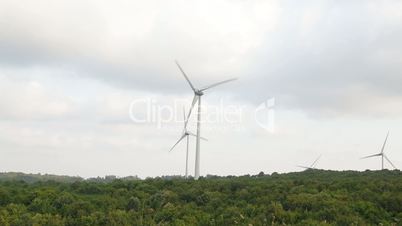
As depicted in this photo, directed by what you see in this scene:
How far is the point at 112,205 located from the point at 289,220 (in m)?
16.4

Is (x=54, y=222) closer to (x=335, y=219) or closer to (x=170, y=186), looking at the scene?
(x=335, y=219)

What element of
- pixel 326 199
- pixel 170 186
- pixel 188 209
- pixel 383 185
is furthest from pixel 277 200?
pixel 170 186

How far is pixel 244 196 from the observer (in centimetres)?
4312

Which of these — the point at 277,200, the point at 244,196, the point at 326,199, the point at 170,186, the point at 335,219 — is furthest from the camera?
the point at 170,186

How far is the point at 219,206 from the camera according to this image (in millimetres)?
39531

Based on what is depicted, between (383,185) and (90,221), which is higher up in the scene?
(383,185)

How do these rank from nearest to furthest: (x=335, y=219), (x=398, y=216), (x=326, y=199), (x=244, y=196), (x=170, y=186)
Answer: (x=335, y=219)
(x=398, y=216)
(x=326, y=199)
(x=244, y=196)
(x=170, y=186)

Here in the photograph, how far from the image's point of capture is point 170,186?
181ft

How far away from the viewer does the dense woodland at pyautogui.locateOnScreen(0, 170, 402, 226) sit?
Answer: 31.5 meters

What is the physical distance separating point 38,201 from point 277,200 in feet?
65.5

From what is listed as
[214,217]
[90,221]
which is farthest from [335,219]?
[90,221]

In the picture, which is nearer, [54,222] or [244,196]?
[54,222]

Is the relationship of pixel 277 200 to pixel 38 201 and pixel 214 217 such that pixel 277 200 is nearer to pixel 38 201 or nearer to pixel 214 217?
pixel 214 217

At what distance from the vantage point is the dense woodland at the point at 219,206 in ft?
103
